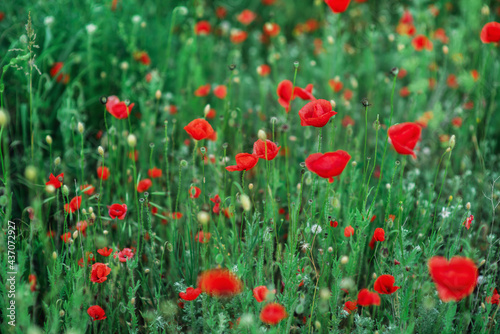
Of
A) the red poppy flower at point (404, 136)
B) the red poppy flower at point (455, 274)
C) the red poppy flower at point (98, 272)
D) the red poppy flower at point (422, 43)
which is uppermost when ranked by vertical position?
the red poppy flower at point (422, 43)

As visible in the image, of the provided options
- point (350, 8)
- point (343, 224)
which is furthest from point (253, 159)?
point (350, 8)

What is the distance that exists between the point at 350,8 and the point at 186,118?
8.45ft

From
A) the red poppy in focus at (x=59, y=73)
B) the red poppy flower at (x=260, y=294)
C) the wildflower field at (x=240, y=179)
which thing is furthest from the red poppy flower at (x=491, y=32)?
the red poppy in focus at (x=59, y=73)

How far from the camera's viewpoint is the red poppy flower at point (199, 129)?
1601 mm

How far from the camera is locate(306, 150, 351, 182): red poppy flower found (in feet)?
4.35

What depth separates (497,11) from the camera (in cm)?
400

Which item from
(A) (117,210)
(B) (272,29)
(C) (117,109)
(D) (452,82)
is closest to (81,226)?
(A) (117,210)

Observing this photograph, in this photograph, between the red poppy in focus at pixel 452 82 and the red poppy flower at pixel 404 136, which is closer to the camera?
the red poppy flower at pixel 404 136

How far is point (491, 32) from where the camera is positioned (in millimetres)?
2039

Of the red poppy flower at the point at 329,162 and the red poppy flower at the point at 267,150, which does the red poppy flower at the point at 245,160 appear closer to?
the red poppy flower at the point at 267,150

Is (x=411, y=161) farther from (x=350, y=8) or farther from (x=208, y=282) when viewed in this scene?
(x=350, y=8)

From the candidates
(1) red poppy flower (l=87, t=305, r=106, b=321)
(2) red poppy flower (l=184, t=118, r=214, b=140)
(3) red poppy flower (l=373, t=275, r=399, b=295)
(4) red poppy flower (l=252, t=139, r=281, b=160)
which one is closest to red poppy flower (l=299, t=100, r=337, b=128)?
(4) red poppy flower (l=252, t=139, r=281, b=160)

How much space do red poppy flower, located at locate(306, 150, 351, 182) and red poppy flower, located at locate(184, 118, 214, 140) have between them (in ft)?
1.46

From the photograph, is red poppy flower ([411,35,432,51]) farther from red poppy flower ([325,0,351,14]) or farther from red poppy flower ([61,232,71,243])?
red poppy flower ([61,232,71,243])
